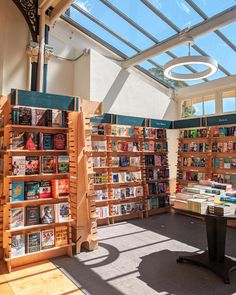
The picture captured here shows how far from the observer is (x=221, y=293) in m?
2.86

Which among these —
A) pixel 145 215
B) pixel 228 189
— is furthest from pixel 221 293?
pixel 145 215

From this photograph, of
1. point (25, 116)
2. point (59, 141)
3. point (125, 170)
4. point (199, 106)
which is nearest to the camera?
point (25, 116)

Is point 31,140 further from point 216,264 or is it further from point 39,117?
point 216,264

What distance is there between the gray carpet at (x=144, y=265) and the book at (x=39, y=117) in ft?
6.55

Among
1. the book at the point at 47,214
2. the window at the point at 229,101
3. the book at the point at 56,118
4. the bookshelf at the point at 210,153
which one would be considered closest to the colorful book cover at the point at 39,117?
the book at the point at 56,118

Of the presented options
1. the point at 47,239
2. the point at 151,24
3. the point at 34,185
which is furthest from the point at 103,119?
the point at 151,24

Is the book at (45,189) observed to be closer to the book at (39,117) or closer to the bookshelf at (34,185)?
the bookshelf at (34,185)

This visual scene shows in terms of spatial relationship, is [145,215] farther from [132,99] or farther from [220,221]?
[132,99]

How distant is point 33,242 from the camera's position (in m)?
3.65

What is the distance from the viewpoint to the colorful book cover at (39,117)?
381 centimetres

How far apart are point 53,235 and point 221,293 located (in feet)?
7.59

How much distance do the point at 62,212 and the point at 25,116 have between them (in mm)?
1512

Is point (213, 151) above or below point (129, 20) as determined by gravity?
below

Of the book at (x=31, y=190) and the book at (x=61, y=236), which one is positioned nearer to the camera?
the book at (x=31, y=190)
